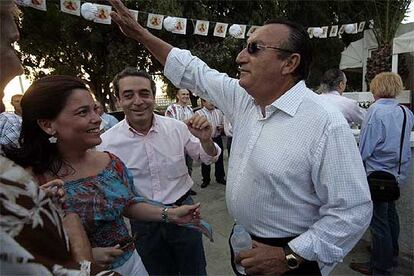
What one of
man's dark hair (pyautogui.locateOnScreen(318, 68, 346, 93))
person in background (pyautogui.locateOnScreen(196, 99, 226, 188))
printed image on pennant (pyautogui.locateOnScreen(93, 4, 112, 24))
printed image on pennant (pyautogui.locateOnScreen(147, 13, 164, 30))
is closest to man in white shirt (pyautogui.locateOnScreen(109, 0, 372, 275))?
man's dark hair (pyautogui.locateOnScreen(318, 68, 346, 93))

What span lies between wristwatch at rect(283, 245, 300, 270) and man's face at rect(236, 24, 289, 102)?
0.74 metres

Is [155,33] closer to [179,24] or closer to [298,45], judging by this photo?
[179,24]

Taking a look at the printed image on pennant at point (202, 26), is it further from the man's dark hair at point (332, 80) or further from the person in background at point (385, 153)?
the person in background at point (385, 153)

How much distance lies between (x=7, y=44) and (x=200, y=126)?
1316 mm

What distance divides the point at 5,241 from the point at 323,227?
4.10 ft

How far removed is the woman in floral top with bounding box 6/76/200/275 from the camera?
1.68 m

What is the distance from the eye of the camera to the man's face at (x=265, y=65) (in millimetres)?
1790

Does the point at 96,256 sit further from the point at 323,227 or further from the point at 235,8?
the point at 235,8

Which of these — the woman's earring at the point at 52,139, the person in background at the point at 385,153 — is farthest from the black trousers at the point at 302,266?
the person in background at the point at 385,153

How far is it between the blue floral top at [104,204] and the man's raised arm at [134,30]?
0.77 metres

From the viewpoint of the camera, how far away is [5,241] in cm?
76

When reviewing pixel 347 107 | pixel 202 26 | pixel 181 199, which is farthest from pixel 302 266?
pixel 202 26

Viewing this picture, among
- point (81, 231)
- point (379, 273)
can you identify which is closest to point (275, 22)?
point (81, 231)

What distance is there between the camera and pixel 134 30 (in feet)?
6.99
